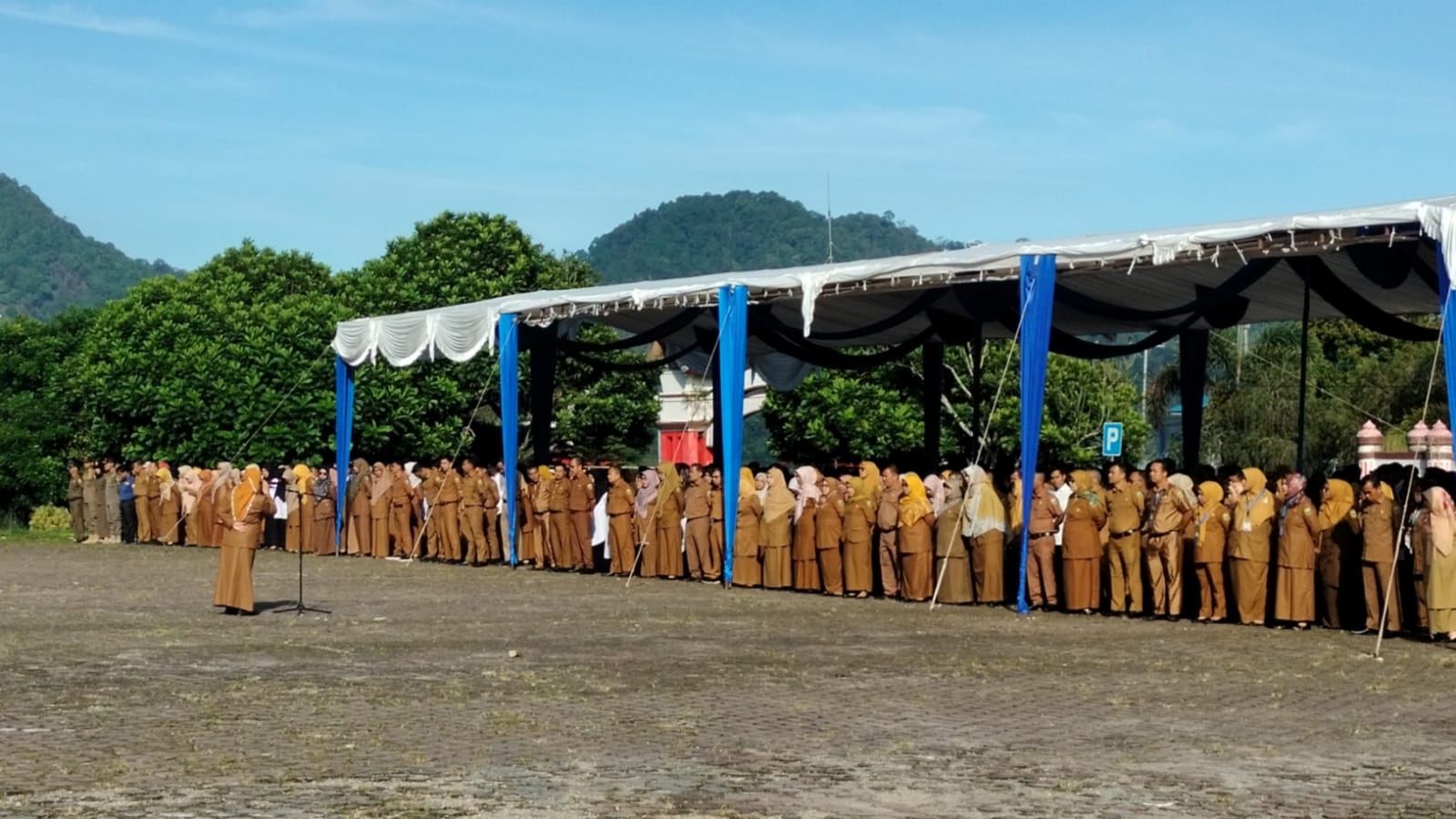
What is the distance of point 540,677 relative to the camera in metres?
12.2

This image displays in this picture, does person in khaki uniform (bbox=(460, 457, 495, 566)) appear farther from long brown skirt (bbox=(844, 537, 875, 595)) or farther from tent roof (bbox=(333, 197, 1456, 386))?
long brown skirt (bbox=(844, 537, 875, 595))

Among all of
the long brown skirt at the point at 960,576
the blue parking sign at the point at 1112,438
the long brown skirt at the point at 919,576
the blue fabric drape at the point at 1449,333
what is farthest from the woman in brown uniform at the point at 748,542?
the blue parking sign at the point at 1112,438

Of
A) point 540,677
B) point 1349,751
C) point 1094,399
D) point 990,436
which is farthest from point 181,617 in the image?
point 1094,399

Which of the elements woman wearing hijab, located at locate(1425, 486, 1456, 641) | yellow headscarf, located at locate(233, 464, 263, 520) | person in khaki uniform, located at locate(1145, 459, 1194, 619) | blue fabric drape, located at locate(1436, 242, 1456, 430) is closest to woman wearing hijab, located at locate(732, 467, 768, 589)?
person in khaki uniform, located at locate(1145, 459, 1194, 619)

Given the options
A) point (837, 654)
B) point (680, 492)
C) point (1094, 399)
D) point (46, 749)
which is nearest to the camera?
point (46, 749)

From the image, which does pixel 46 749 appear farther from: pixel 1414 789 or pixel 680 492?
pixel 680 492

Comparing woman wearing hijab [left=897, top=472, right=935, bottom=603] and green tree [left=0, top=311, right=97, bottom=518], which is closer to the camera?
woman wearing hijab [left=897, top=472, right=935, bottom=603]

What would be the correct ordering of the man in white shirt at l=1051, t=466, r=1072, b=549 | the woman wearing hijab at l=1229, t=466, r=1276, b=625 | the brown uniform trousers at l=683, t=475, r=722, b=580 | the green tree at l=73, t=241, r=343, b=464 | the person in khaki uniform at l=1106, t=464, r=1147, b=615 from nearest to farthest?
the woman wearing hijab at l=1229, t=466, r=1276, b=625 < the person in khaki uniform at l=1106, t=464, r=1147, b=615 < the man in white shirt at l=1051, t=466, r=1072, b=549 < the brown uniform trousers at l=683, t=475, r=722, b=580 < the green tree at l=73, t=241, r=343, b=464

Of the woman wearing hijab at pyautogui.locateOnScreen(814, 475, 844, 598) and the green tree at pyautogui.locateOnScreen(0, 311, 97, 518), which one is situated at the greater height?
the green tree at pyautogui.locateOnScreen(0, 311, 97, 518)

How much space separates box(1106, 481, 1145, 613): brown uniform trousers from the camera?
17.2 m

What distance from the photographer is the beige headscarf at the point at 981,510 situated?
1819cm

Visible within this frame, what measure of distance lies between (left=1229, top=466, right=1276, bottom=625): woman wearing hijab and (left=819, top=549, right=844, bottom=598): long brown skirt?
4.46 meters

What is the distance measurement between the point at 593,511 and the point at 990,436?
1832 cm

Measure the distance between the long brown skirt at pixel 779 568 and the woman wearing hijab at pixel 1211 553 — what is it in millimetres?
4882
